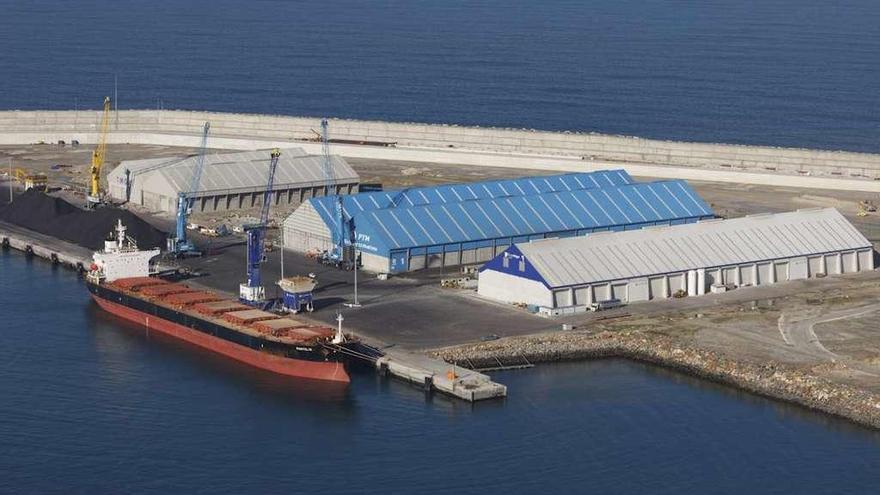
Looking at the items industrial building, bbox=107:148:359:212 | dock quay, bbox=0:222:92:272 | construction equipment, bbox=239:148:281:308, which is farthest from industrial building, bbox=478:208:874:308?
industrial building, bbox=107:148:359:212

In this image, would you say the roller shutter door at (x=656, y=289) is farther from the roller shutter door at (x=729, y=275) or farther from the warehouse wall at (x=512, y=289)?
the warehouse wall at (x=512, y=289)

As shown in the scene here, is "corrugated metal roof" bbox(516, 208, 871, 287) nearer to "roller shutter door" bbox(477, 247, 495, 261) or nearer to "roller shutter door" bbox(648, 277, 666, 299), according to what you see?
"roller shutter door" bbox(648, 277, 666, 299)

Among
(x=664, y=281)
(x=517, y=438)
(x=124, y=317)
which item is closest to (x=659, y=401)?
(x=517, y=438)

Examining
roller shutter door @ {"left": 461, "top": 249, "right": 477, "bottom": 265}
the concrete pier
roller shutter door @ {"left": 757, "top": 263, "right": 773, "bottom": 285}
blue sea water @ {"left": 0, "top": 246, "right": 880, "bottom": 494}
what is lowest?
blue sea water @ {"left": 0, "top": 246, "right": 880, "bottom": 494}

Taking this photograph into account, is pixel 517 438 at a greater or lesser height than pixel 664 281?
lesser

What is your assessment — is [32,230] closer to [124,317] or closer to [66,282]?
[66,282]
